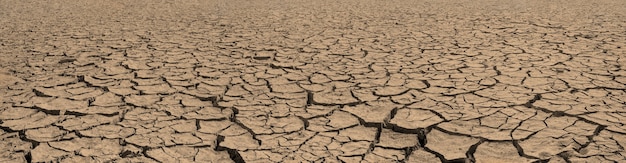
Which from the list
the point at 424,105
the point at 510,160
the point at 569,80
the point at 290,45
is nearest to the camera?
the point at 510,160

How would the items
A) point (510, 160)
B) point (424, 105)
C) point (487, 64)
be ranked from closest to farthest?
point (510, 160)
point (424, 105)
point (487, 64)

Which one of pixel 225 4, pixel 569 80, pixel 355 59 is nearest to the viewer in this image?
pixel 569 80

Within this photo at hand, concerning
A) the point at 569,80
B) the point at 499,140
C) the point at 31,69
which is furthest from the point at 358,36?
the point at 499,140

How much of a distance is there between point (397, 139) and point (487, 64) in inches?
56.3

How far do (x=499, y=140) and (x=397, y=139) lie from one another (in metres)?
0.36

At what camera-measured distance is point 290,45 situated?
4.26 metres

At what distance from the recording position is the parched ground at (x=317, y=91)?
2.15m

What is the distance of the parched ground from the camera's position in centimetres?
215

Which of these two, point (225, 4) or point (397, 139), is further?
point (225, 4)

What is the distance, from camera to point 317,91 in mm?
2926

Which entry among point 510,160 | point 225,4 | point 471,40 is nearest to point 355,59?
point 471,40

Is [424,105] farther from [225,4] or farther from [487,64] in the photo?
[225,4]

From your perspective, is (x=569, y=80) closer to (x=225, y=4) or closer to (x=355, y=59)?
(x=355, y=59)

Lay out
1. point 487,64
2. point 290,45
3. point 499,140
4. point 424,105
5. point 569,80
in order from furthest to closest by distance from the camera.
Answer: point 290,45 → point 487,64 → point 569,80 → point 424,105 → point 499,140
